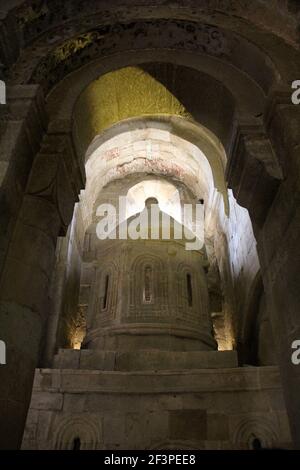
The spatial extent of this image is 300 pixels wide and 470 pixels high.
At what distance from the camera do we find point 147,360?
685 centimetres

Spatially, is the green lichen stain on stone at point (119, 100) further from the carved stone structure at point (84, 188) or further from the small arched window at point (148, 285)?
the small arched window at point (148, 285)

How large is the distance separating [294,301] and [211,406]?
3.56 meters

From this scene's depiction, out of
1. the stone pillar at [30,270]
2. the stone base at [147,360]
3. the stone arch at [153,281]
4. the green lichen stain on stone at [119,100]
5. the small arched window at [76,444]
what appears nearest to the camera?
the stone pillar at [30,270]

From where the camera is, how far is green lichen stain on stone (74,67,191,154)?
4.56 meters

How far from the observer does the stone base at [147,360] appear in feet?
22.2

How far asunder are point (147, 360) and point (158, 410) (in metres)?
1.04

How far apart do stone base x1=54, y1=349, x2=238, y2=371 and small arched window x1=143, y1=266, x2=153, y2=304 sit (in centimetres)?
146

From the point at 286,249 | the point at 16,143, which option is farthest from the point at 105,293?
the point at 286,249

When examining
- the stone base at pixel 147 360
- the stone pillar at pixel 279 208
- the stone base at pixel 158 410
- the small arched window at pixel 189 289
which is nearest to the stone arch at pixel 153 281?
the small arched window at pixel 189 289

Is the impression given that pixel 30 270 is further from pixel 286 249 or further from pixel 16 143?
pixel 286 249

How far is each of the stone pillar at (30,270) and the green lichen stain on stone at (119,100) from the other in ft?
2.70

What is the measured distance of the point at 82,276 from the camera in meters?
→ 11.1

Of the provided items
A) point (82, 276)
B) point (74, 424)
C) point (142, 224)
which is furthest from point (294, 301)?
point (82, 276)
